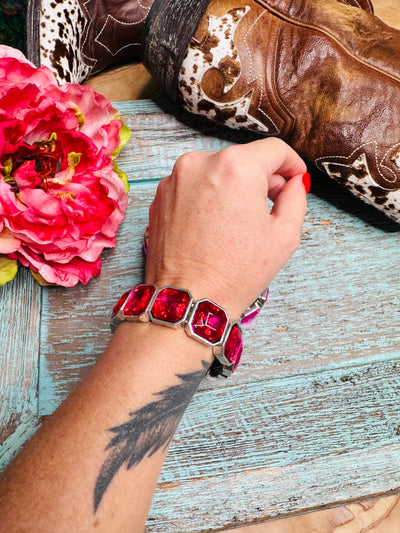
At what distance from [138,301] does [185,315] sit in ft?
0.22

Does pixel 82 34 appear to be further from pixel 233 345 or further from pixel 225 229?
pixel 233 345

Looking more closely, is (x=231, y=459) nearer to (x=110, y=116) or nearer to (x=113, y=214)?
(x=113, y=214)

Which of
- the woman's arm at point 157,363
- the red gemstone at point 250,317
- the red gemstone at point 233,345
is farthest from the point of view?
the red gemstone at point 250,317

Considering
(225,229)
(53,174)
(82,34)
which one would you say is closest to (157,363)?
(225,229)

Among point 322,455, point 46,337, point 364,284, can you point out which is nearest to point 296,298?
point 364,284

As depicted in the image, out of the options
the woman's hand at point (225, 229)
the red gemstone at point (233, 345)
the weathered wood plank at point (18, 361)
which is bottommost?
the weathered wood plank at point (18, 361)

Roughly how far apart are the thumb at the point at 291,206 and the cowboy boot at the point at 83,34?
1.45ft

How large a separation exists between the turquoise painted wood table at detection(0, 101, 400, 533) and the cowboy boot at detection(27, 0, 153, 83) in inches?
10.0

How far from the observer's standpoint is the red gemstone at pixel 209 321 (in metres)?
0.49

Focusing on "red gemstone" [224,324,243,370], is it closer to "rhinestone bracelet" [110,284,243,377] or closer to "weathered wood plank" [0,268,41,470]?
"rhinestone bracelet" [110,284,243,377]

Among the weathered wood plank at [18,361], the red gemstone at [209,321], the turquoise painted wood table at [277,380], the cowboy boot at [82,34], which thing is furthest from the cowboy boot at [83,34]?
the red gemstone at [209,321]

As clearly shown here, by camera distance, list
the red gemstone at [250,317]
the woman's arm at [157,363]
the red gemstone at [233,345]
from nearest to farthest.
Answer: the woman's arm at [157,363] < the red gemstone at [233,345] < the red gemstone at [250,317]

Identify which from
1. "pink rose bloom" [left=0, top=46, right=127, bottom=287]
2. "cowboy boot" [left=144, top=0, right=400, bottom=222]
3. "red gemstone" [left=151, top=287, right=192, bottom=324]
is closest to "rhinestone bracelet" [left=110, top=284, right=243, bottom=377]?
"red gemstone" [left=151, top=287, right=192, bottom=324]

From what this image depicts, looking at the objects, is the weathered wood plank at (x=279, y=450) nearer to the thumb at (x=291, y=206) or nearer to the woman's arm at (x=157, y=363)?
the woman's arm at (x=157, y=363)
